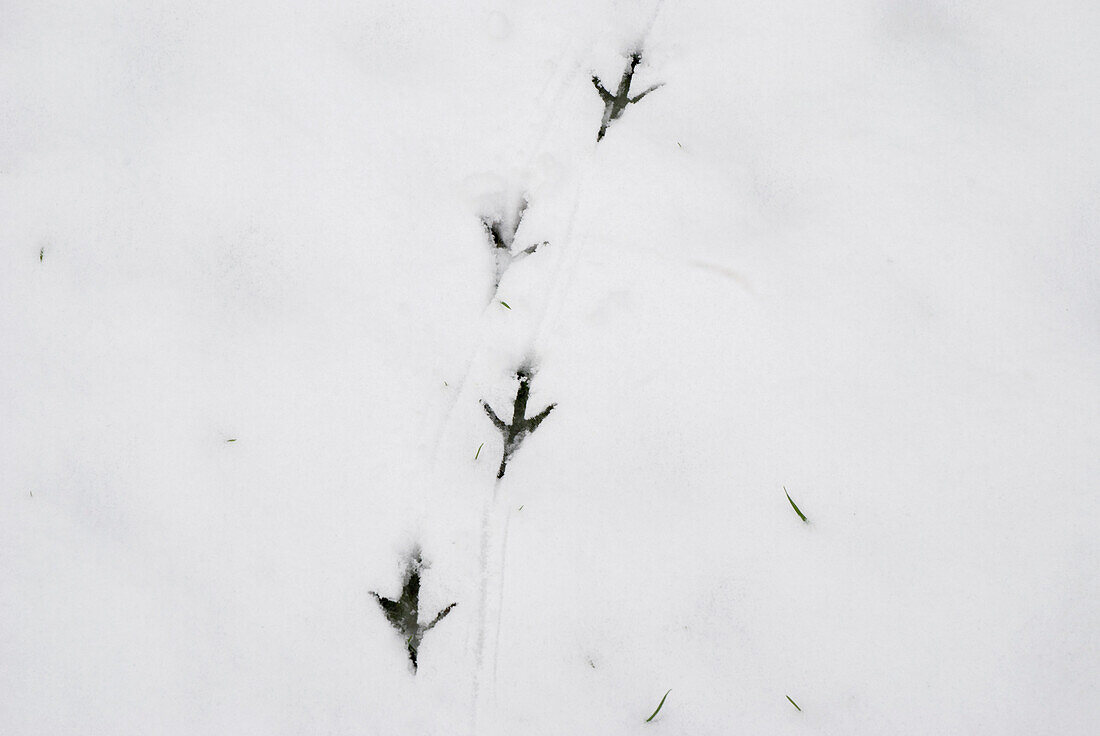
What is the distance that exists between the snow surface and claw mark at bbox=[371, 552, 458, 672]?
0.08 feet

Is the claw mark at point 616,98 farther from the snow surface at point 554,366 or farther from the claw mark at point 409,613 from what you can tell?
the claw mark at point 409,613

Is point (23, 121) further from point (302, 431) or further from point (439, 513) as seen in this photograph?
point (439, 513)

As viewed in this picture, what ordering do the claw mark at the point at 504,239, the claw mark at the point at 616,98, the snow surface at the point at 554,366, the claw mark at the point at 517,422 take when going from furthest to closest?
the claw mark at the point at 616,98 → the claw mark at the point at 504,239 → the claw mark at the point at 517,422 → the snow surface at the point at 554,366

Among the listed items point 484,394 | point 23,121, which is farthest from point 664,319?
point 23,121

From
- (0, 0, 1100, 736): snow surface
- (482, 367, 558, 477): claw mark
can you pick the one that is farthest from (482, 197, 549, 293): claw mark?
(482, 367, 558, 477): claw mark

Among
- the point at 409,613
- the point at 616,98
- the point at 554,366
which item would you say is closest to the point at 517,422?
the point at 554,366

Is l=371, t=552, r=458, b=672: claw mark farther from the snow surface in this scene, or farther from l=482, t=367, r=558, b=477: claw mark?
l=482, t=367, r=558, b=477: claw mark

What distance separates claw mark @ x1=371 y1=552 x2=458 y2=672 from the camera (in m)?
1.21

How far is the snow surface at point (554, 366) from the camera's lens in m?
1.19

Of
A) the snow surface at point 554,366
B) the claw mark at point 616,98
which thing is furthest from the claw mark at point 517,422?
the claw mark at point 616,98

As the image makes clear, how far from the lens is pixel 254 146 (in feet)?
5.00

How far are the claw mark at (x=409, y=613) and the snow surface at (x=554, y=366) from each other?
0.02 metres

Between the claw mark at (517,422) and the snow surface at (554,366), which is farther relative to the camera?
the claw mark at (517,422)

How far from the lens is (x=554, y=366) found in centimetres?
138
